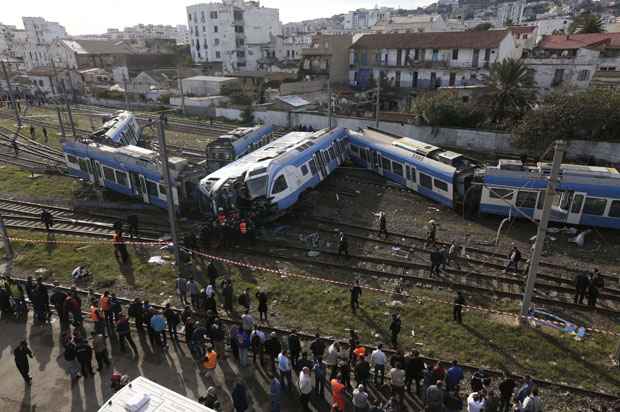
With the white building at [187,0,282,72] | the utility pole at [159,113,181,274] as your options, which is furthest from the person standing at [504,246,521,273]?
the white building at [187,0,282,72]

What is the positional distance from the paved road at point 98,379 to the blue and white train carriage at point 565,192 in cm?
1304

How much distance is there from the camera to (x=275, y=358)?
11578mm

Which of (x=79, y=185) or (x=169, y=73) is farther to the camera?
(x=169, y=73)

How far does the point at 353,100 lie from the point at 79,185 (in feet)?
109

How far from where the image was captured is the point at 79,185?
89.5 feet

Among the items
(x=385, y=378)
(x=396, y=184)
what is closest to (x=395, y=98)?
(x=396, y=184)

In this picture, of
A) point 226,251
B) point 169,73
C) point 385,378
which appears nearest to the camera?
point 385,378

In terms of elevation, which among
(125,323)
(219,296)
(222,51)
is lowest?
(219,296)

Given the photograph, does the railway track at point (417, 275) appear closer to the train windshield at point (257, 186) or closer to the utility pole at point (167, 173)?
the train windshield at point (257, 186)

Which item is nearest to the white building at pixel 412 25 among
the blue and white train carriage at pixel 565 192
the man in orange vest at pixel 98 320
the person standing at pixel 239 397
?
the blue and white train carriage at pixel 565 192

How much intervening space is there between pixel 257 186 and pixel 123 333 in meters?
9.29

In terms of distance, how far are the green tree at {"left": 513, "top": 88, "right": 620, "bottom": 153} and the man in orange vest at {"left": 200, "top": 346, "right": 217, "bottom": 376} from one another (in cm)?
2601

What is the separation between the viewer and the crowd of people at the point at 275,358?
31.1ft

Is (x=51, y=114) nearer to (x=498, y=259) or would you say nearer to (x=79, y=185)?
(x=79, y=185)
